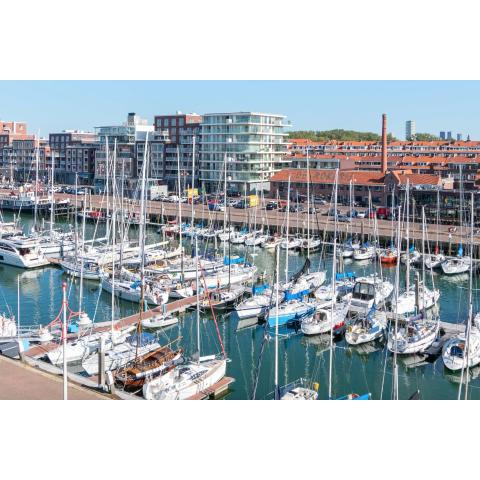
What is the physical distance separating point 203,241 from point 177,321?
1662cm

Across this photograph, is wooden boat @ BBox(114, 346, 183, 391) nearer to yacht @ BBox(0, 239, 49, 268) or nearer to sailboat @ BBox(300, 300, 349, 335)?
sailboat @ BBox(300, 300, 349, 335)

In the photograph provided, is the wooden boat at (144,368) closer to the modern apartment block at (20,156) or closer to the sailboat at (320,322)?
the sailboat at (320,322)

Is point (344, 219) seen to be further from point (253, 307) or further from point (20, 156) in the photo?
point (20, 156)

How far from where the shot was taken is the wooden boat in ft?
48.9

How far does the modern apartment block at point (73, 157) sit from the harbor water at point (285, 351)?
4411cm

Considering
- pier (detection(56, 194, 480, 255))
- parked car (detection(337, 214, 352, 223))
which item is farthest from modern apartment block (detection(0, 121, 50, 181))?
parked car (detection(337, 214, 352, 223))

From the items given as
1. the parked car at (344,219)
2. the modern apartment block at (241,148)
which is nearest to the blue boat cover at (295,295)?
the parked car at (344,219)

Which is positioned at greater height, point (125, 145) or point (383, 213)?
point (125, 145)

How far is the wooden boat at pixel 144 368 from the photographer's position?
14.9 metres

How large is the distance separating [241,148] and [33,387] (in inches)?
1742

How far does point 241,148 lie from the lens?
5547 centimetres

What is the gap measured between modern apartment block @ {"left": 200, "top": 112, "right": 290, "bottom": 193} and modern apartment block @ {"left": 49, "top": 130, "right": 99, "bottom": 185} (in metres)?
17.1

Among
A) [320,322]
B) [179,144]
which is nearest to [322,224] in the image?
[320,322]

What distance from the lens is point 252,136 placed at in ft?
182
